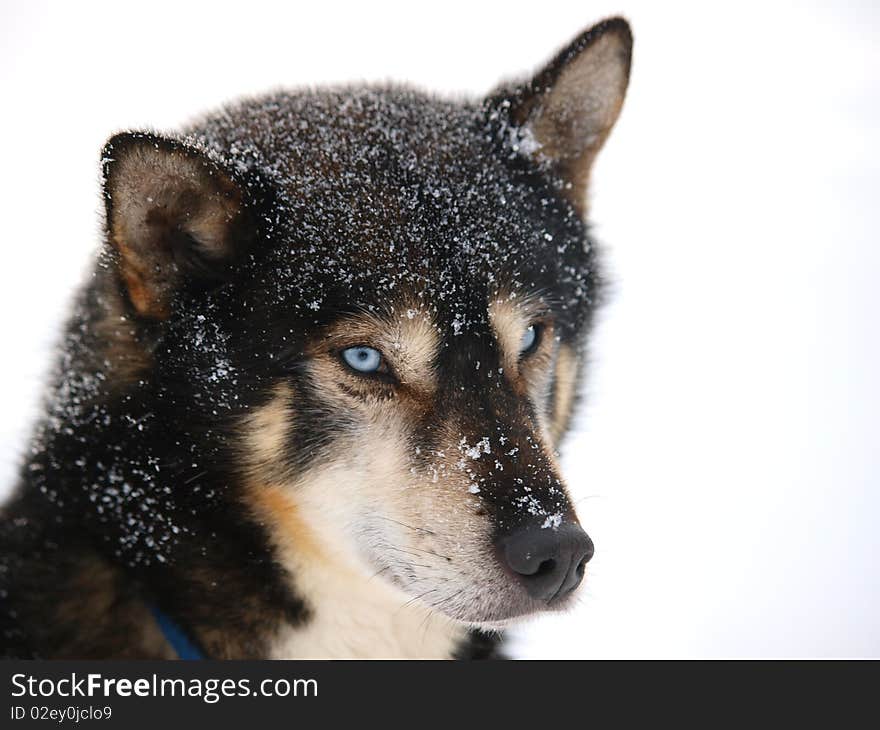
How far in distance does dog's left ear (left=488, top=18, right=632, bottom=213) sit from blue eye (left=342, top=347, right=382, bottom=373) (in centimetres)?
79

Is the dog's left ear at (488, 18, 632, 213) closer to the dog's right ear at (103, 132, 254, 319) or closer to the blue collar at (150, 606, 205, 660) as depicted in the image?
the dog's right ear at (103, 132, 254, 319)

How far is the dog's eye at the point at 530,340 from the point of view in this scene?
7.57 feet

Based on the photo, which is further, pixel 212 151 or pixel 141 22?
pixel 141 22

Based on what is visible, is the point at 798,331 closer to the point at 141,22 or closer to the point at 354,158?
the point at 354,158

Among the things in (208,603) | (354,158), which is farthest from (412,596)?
(354,158)

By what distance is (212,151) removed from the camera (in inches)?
79.7

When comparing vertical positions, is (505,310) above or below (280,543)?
above

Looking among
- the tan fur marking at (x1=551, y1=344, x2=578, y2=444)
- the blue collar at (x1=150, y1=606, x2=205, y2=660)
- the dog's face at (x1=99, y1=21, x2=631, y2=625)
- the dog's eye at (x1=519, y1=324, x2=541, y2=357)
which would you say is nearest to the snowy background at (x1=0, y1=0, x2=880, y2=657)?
the tan fur marking at (x1=551, y1=344, x2=578, y2=444)

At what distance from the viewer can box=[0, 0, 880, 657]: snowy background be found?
3953 millimetres

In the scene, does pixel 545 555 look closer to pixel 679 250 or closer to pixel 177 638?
pixel 177 638

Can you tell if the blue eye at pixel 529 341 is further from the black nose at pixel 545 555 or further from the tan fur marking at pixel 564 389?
the black nose at pixel 545 555

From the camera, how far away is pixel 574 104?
8.46 feet

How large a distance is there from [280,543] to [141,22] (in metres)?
6.21

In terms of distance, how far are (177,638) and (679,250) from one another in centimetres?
491
